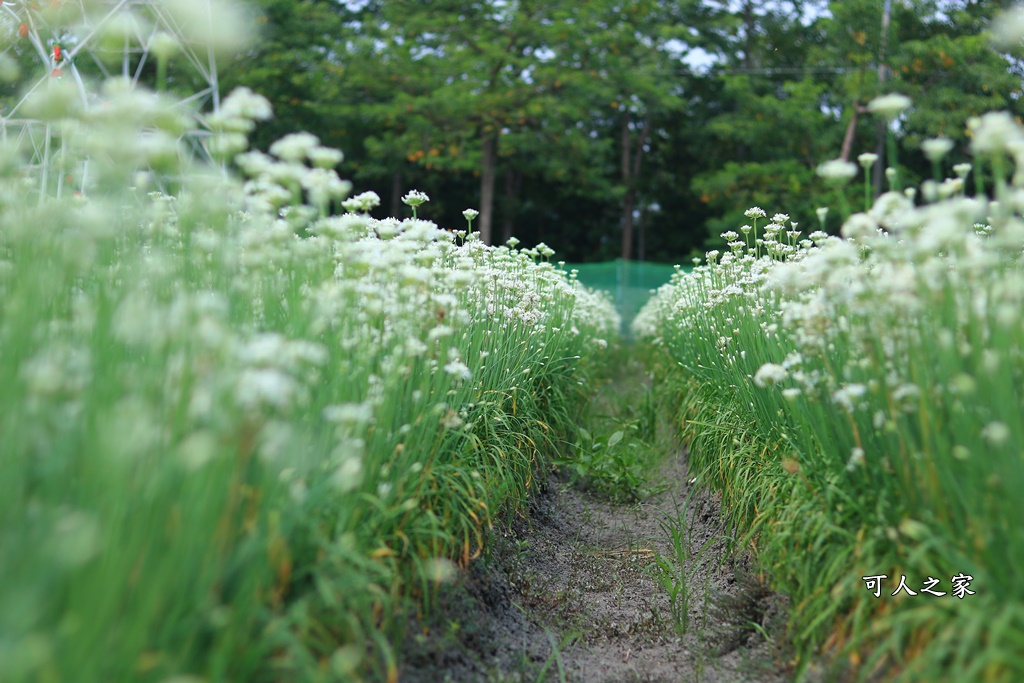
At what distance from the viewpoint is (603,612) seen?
3.58m

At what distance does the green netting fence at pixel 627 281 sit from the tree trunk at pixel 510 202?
43.7 feet

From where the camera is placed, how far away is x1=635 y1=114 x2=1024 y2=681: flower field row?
1962 mm

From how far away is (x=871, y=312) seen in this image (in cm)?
233

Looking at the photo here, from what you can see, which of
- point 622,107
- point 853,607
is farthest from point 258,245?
point 622,107

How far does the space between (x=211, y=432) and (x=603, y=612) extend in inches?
94.3

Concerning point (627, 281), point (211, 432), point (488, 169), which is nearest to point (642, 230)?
point (488, 169)

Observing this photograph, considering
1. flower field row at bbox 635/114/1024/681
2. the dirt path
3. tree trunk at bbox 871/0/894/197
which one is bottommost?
the dirt path

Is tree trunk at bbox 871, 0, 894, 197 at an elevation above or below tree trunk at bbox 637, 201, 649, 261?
above

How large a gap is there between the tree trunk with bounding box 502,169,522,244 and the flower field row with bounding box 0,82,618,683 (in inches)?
1023

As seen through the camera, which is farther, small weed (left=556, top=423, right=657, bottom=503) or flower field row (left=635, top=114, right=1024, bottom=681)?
small weed (left=556, top=423, right=657, bottom=503)

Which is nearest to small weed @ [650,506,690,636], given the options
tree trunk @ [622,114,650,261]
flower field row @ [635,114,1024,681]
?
flower field row @ [635,114,1024,681]

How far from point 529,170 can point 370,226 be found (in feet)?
78.9

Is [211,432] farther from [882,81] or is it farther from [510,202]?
[510,202]

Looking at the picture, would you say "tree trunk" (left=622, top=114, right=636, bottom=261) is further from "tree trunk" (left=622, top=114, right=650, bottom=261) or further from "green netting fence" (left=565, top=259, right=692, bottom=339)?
"green netting fence" (left=565, top=259, right=692, bottom=339)
